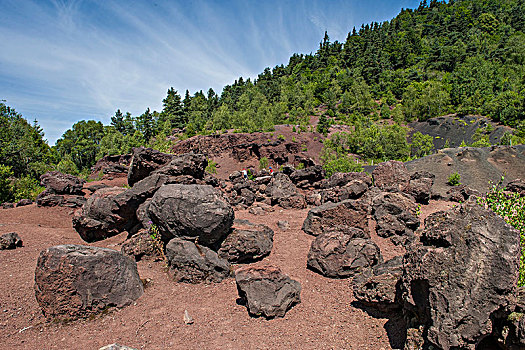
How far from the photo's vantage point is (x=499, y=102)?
45156mm

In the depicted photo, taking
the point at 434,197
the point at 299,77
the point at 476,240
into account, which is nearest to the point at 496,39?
the point at 299,77

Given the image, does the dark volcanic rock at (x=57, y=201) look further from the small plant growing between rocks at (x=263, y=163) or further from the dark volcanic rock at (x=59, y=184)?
the small plant growing between rocks at (x=263, y=163)

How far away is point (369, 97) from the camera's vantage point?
6812 cm

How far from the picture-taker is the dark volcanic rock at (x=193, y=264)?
7258 mm

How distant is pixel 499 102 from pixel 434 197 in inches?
1640

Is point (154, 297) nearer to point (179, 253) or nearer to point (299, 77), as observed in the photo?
point (179, 253)

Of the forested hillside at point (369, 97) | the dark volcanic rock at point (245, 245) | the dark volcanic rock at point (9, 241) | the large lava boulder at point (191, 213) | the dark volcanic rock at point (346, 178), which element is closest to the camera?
the large lava boulder at point (191, 213)

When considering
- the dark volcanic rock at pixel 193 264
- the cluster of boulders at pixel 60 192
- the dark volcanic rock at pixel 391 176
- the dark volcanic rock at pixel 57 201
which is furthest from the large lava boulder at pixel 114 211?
the dark volcanic rock at pixel 391 176

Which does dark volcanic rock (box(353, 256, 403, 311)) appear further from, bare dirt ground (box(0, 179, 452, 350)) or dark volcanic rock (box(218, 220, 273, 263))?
dark volcanic rock (box(218, 220, 273, 263))

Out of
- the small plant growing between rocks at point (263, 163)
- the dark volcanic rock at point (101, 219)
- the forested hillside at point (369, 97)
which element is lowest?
the dark volcanic rock at point (101, 219)

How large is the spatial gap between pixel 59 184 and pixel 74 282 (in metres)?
15.0

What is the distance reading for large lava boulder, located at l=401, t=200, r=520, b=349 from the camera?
11.8 ft

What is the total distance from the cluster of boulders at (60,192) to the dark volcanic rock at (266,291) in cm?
1426

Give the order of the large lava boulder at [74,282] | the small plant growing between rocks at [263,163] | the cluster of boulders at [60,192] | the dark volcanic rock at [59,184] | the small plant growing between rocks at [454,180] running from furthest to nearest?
the small plant growing between rocks at [263,163], the small plant growing between rocks at [454,180], the dark volcanic rock at [59,184], the cluster of boulders at [60,192], the large lava boulder at [74,282]
